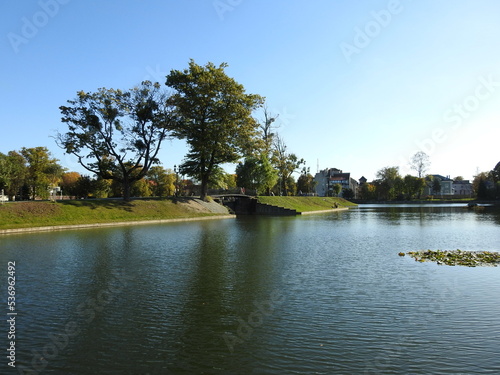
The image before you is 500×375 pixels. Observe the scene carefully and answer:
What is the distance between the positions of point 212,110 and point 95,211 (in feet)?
80.2

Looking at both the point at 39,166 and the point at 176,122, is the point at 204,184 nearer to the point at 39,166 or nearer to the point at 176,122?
the point at 176,122

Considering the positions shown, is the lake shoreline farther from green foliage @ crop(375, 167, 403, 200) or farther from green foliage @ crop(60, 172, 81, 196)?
green foliage @ crop(375, 167, 403, 200)

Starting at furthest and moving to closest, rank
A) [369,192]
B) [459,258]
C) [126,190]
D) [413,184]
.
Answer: [369,192] < [413,184] < [126,190] < [459,258]

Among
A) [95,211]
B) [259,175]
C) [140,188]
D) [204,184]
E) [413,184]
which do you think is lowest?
[95,211]

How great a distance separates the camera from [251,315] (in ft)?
39.1

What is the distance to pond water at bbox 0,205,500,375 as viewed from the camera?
8641 mm

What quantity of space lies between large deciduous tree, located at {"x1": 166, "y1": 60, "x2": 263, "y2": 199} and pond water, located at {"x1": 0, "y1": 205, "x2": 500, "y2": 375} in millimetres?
39677

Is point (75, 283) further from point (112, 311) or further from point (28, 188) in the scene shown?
point (28, 188)

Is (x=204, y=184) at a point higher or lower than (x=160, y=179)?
lower

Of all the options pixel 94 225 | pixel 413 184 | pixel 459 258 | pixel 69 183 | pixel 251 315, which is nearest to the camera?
pixel 251 315

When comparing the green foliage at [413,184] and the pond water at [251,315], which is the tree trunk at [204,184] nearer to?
the pond water at [251,315]

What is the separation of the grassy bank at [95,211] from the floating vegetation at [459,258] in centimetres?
3570

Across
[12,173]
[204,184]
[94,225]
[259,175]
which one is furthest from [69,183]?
[94,225]

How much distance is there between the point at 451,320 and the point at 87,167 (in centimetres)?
5347
